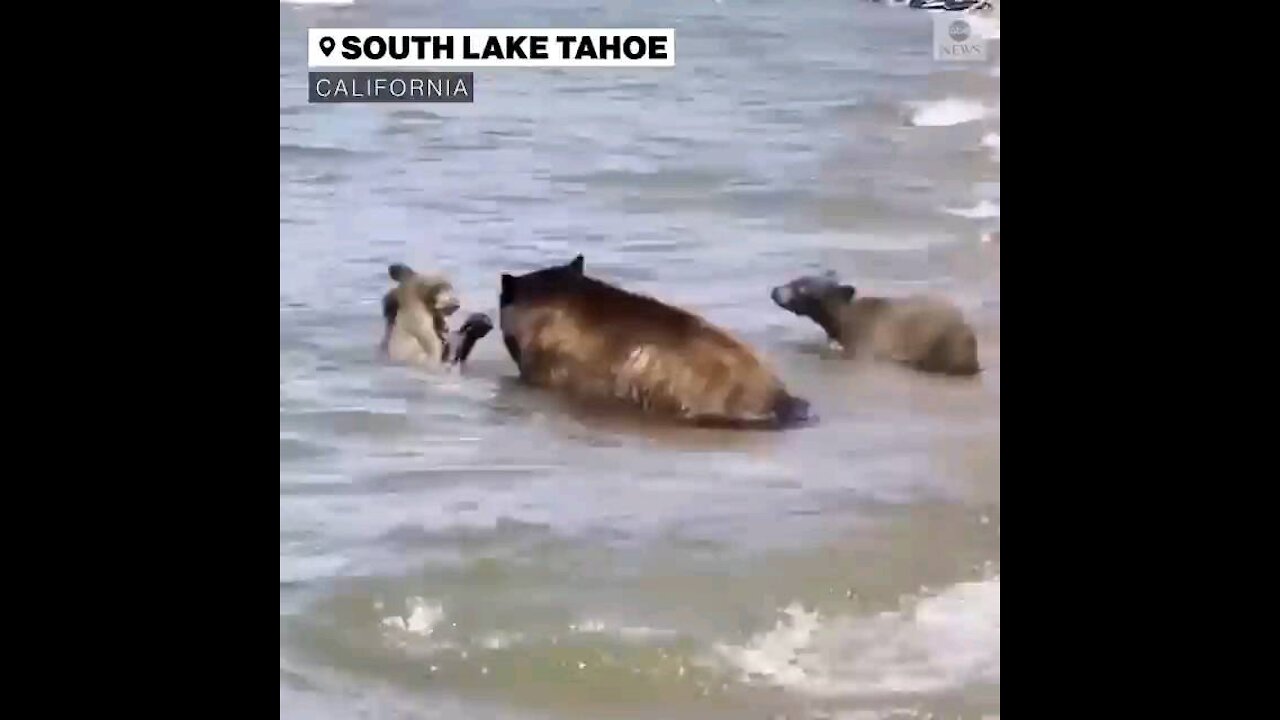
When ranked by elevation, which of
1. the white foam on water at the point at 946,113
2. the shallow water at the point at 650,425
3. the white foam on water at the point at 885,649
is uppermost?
the white foam on water at the point at 946,113

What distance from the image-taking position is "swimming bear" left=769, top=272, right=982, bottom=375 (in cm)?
149

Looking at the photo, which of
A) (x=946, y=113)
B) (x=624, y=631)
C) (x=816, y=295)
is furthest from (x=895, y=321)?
(x=624, y=631)

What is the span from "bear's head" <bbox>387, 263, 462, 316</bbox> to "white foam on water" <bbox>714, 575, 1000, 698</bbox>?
0.58 meters

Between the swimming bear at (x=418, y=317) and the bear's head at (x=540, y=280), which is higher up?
the bear's head at (x=540, y=280)

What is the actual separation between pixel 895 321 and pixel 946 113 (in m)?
0.29

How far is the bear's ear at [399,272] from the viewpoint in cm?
147

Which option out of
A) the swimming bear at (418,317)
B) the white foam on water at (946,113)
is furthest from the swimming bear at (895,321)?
the swimming bear at (418,317)

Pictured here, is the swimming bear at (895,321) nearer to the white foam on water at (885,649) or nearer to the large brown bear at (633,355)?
the large brown bear at (633,355)

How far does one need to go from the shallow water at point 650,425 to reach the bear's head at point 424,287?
0.06 feet

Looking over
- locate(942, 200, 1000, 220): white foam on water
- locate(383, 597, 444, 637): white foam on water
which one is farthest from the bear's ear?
locate(942, 200, 1000, 220): white foam on water

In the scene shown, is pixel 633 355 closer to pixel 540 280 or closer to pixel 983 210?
pixel 540 280

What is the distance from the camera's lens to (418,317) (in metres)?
1.47

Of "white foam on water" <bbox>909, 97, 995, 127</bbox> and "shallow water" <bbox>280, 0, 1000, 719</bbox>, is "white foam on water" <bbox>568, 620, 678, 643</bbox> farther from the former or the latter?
"white foam on water" <bbox>909, 97, 995, 127</bbox>

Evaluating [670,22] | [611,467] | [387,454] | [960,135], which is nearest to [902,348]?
[960,135]
